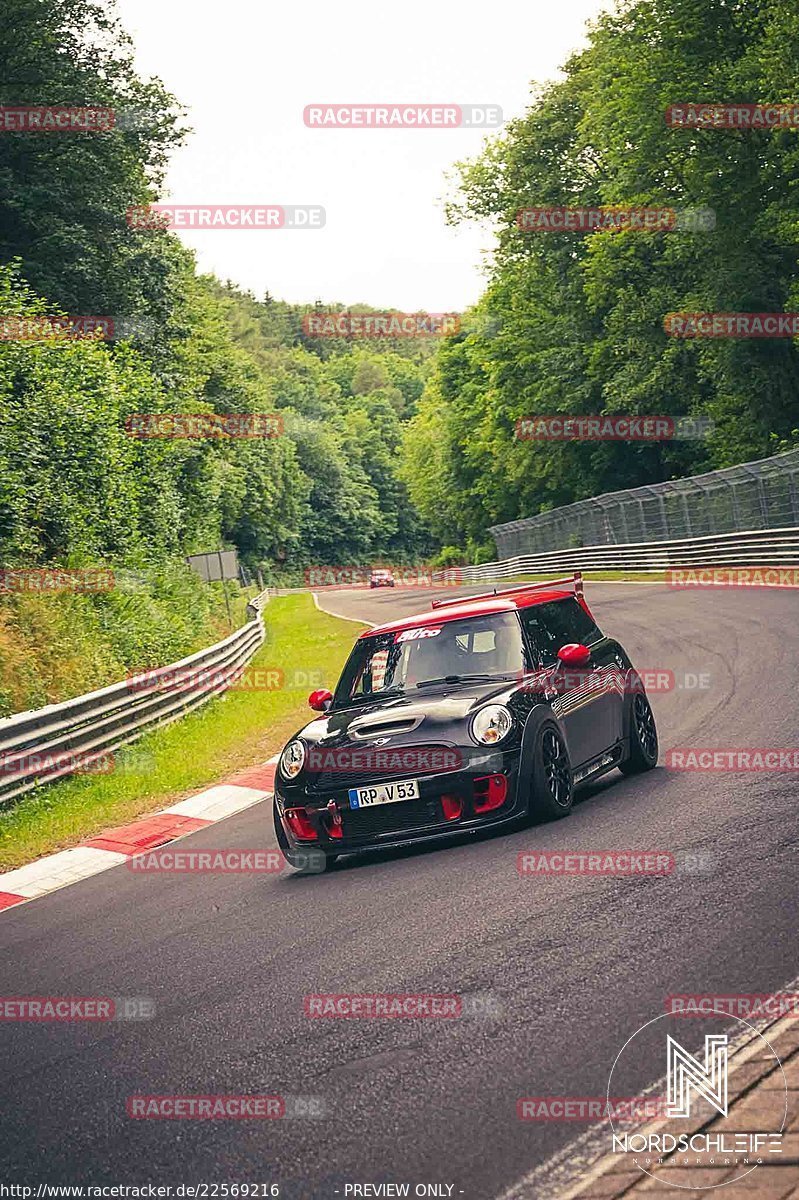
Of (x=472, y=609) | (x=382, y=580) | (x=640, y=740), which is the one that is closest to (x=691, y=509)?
(x=640, y=740)

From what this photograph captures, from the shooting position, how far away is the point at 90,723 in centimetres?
1528

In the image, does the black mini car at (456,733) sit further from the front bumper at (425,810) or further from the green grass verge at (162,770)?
the green grass verge at (162,770)

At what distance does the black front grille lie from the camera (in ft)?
27.3

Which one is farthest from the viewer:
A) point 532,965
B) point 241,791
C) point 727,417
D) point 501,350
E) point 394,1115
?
point 501,350

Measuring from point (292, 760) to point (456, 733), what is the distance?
3.85ft

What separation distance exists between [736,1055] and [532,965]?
141cm

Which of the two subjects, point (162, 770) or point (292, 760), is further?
point (162, 770)

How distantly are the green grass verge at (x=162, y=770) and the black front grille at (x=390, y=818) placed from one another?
3891 millimetres

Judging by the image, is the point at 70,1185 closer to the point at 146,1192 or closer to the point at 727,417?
the point at 146,1192

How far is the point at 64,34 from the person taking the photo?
1449 inches

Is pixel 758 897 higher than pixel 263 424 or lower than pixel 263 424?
lower

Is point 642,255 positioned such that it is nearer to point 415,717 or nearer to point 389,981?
point 415,717

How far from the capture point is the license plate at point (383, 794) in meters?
8.31

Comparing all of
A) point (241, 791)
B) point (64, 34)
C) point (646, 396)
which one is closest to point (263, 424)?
point (646, 396)
